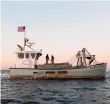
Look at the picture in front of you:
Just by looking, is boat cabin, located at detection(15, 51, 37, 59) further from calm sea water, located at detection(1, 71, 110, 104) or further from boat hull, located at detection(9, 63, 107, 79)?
calm sea water, located at detection(1, 71, 110, 104)

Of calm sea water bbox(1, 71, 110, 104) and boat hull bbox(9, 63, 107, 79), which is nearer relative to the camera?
calm sea water bbox(1, 71, 110, 104)

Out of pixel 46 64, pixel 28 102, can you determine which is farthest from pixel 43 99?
pixel 46 64

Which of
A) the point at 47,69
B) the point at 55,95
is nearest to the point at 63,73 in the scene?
the point at 47,69

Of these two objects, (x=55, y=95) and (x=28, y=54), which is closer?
(x=55, y=95)

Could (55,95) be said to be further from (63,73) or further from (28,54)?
(28,54)

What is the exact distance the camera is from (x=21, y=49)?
5034 cm

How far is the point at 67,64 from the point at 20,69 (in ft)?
28.4

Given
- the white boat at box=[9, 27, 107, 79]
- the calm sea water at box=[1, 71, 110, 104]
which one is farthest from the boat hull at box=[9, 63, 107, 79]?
the calm sea water at box=[1, 71, 110, 104]

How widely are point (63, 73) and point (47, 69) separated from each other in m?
3.00

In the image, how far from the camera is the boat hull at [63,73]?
4861 cm

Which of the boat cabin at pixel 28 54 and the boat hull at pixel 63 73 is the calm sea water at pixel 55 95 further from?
the boat cabin at pixel 28 54

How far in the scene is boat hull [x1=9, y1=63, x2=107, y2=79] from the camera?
48.6m

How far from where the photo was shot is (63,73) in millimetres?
49156

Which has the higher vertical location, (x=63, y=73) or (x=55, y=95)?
(x=63, y=73)
